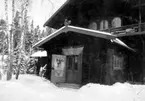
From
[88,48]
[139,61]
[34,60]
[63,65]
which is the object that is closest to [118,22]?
[139,61]

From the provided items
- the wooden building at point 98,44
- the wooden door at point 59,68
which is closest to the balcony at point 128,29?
the wooden building at point 98,44

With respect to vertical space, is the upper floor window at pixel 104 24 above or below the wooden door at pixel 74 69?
above

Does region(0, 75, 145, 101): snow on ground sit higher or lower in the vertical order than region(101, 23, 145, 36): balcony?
lower

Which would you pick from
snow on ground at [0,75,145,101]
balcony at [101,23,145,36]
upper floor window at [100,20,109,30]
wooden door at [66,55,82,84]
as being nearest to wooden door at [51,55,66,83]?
wooden door at [66,55,82,84]

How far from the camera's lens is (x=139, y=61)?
13367 millimetres

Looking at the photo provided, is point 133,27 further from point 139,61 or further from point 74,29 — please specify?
point 74,29

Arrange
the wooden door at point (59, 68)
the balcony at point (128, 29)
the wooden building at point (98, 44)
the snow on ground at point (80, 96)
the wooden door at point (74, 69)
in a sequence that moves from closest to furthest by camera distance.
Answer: the snow on ground at point (80, 96)
the wooden building at point (98, 44)
the wooden door at point (74, 69)
the wooden door at point (59, 68)
the balcony at point (128, 29)

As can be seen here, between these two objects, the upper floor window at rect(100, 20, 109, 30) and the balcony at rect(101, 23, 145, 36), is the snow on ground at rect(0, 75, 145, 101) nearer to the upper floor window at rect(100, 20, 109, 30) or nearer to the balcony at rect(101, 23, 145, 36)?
the balcony at rect(101, 23, 145, 36)

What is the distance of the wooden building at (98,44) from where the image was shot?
1090 centimetres

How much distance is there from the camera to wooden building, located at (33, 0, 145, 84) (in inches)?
429

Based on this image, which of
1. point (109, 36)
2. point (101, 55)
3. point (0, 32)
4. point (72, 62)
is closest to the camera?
point (109, 36)

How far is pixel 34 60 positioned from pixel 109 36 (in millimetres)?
16410

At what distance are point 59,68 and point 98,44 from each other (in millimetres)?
3255

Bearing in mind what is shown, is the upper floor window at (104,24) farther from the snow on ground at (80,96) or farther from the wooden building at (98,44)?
the snow on ground at (80,96)
